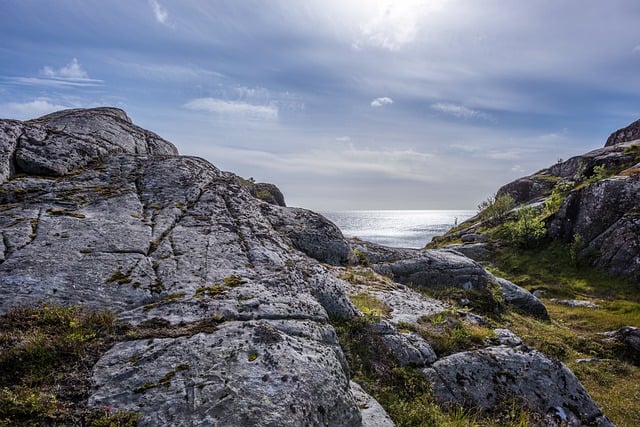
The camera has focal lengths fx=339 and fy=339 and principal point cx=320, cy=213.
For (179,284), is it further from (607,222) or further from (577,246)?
(607,222)

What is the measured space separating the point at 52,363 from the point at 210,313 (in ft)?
10.1

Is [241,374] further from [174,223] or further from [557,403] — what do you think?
[557,403]

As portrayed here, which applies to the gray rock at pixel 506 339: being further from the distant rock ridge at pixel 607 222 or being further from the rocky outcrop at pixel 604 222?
the rocky outcrop at pixel 604 222

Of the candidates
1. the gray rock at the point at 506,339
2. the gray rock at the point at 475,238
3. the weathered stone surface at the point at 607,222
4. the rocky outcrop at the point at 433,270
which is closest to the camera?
the gray rock at the point at 506,339

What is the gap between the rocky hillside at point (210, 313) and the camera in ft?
20.9

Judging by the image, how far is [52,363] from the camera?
6512 mm

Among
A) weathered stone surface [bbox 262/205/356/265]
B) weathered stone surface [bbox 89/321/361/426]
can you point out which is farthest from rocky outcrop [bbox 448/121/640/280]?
weathered stone surface [bbox 89/321/361/426]

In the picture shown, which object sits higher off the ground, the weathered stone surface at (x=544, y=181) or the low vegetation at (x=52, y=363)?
the weathered stone surface at (x=544, y=181)

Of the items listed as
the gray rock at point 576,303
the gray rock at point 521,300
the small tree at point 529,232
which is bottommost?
the gray rock at point 576,303

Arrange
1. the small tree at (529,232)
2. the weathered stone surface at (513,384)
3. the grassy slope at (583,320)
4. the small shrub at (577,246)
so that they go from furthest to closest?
1. the small tree at (529,232)
2. the small shrub at (577,246)
3. the grassy slope at (583,320)
4. the weathered stone surface at (513,384)

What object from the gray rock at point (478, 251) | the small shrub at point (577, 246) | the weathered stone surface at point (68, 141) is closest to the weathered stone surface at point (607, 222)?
the small shrub at point (577, 246)

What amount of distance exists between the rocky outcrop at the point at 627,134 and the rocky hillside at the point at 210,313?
480ft

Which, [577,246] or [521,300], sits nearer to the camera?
[521,300]

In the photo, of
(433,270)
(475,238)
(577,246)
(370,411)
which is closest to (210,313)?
(370,411)
